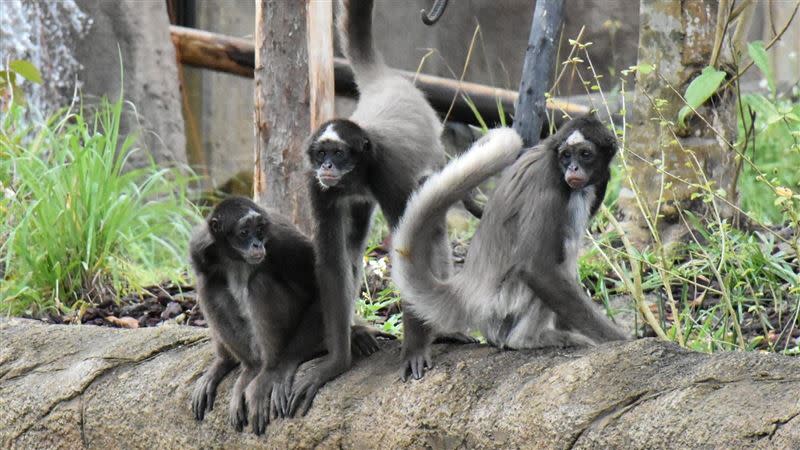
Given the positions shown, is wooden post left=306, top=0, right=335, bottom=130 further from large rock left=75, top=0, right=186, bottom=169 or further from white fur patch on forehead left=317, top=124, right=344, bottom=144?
large rock left=75, top=0, right=186, bottom=169

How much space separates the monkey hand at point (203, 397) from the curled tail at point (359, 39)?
6.51ft

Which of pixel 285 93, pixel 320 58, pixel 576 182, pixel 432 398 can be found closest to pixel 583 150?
pixel 576 182

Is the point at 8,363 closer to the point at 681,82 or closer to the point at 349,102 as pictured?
the point at 681,82

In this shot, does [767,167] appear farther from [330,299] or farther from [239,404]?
[239,404]

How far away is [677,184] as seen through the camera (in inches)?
275

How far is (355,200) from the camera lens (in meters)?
5.38

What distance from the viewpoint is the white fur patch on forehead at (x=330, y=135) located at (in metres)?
5.07

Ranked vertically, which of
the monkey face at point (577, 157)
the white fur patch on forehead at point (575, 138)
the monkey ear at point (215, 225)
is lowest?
the monkey ear at point (215, 225)

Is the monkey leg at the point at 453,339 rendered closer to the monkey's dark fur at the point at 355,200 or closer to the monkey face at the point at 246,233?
the monkey's dark fur at the point at 355,200

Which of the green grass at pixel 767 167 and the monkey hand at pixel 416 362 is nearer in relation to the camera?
the monkey hand at pixel 416 362

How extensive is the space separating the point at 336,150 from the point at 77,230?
10.4ft

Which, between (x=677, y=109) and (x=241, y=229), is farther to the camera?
(x=677, y=109)

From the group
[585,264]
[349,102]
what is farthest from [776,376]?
[349,102]

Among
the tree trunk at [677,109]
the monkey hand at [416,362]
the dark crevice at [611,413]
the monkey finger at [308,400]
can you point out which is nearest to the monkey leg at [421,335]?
the monkey hand at [416,362]
